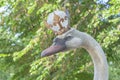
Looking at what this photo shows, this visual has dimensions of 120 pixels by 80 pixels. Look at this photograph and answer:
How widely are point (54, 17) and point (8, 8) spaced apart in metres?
4.98

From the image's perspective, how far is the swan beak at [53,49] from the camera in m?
1.80

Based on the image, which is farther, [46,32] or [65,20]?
[46,32]

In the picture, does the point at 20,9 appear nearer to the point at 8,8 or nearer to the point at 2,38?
the point at 8,8

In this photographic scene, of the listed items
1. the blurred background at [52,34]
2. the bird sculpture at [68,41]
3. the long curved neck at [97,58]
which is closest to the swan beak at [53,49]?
the bird sculpture at [68,41]

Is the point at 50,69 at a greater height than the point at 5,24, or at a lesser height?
lesser

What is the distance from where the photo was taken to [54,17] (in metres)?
1.81

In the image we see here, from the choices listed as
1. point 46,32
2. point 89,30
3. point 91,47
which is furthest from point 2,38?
point 91,47

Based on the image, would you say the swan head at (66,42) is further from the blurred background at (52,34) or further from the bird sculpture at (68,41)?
the blurred background at (52,34)

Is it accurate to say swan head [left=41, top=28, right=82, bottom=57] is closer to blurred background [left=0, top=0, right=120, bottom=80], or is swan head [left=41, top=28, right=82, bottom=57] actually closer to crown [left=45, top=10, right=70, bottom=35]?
crown [left=45, top=10, right=70, bottom=35]

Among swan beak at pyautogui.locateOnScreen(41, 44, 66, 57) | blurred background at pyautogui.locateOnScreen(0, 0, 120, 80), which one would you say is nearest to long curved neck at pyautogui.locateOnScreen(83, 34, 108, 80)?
swan beak at pyautogui.locateOnScreen(41, 44, 66, 57)

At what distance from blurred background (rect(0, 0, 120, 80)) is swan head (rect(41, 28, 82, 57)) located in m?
3.02

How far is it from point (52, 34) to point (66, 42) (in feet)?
12.9

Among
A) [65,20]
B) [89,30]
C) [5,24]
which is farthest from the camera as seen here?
[5,24]

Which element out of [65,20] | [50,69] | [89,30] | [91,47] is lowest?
[50,69]
